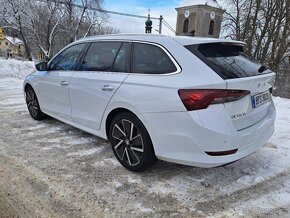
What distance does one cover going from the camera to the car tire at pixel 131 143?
10.3ft

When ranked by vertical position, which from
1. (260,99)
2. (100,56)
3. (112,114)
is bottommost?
(112,114)

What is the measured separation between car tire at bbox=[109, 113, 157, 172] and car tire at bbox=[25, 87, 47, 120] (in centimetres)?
247

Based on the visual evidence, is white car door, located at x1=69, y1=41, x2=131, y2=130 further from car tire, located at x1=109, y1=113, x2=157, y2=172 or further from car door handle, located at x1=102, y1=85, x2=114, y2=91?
car tire, located at x1=109, y1=113, x2=157, y2=172

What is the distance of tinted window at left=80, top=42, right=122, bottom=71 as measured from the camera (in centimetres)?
364

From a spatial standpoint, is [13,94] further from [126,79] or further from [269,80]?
[269,80]

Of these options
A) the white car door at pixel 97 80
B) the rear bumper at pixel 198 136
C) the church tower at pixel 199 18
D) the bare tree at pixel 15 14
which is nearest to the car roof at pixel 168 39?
the white car door at pixel 97 80

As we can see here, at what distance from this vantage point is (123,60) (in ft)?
11.3

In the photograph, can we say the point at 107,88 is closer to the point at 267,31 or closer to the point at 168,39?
the point at 168,39

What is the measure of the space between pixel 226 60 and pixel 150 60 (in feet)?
2.76

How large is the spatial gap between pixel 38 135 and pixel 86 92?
1.48 meters

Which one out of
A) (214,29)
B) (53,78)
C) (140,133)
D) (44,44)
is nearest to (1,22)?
(44,44)

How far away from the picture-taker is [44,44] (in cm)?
3959

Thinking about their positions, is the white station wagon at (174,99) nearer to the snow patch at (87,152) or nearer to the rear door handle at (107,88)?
the rear door handle at (107,88)

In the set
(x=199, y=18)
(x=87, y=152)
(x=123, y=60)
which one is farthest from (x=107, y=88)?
(x=199, y=18)
